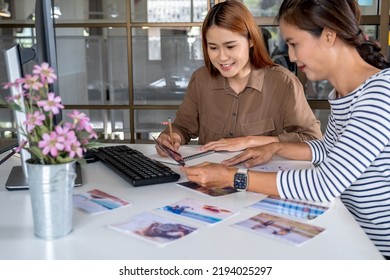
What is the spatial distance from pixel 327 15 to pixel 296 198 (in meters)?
0.48

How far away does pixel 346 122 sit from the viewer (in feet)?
4.09

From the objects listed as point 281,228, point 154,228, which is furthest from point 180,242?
point 281,228

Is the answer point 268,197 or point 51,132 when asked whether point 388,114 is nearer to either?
point 268,197

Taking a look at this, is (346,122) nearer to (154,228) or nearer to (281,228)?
(281,228)

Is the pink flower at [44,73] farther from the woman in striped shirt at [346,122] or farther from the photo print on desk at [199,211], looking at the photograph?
the woman in striped shirt at [346,122]

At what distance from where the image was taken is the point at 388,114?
3.49ft

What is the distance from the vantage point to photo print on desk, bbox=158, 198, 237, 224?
3.21ft

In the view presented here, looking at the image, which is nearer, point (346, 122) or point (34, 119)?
point (34, 119)

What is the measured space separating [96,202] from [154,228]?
23 cm

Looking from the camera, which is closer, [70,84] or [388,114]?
[388,114]

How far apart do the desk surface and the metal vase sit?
23 mm

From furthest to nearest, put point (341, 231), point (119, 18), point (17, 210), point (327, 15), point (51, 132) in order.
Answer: point (119, 18) < point (327, 15) < point (17, 210) < point (341, 231) < point (51, 132)

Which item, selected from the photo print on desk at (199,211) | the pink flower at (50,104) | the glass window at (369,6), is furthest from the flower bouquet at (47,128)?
the glass window at (369,6)

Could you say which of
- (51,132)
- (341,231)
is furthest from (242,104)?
(51,132)
